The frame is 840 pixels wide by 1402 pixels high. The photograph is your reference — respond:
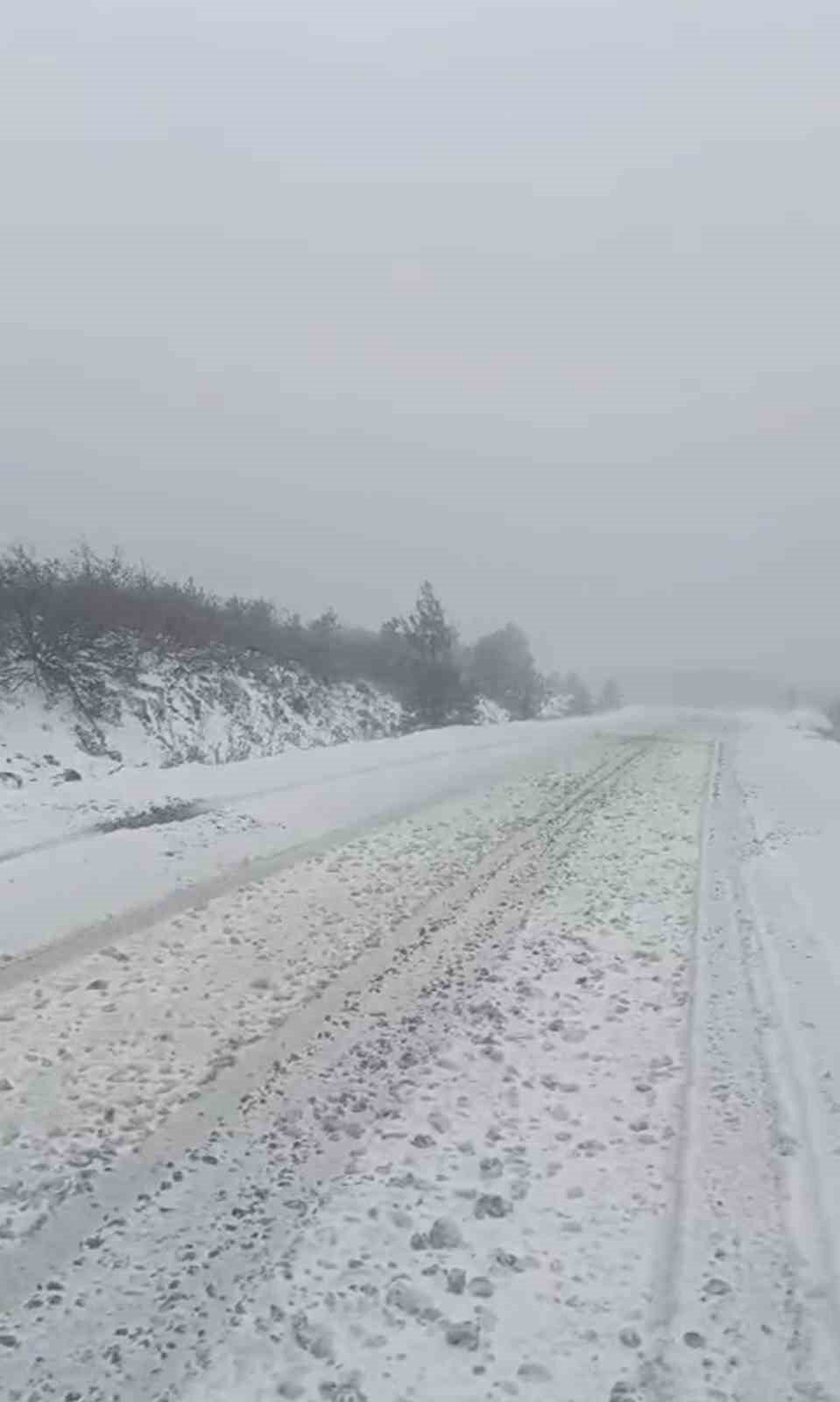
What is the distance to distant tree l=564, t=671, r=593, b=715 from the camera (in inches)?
2542

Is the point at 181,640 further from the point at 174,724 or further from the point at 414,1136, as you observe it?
the point at 414,1136

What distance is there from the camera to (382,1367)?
109 inches

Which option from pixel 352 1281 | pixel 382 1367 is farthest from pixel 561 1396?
pixel 352 1281

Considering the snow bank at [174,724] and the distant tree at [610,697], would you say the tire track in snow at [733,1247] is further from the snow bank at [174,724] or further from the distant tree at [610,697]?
the distant tree at [610,697]

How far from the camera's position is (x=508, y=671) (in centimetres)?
4928

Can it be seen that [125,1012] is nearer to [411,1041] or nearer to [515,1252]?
[411,1041]

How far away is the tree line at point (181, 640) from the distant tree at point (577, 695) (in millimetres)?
18089

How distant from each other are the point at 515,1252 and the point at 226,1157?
119 centimetres

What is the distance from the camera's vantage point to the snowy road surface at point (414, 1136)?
9.36 ft

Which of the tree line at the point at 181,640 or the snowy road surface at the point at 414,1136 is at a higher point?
the tree line at the point at 181,640

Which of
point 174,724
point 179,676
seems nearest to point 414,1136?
point 174,724

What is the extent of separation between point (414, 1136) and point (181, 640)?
19412mm

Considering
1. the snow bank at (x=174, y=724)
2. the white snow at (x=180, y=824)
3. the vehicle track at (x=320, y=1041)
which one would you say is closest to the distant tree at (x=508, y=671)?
the snow bank at (x=174, y=724)

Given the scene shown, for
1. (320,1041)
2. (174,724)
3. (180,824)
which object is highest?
(174,724)
